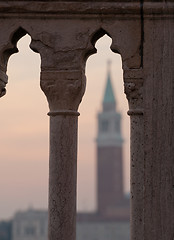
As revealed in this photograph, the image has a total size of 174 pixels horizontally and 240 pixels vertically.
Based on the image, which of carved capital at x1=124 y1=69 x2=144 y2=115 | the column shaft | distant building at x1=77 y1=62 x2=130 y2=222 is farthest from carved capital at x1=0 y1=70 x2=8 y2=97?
distant building at x1=77 y1=62 x2=130 y2=222

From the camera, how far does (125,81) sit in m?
6.30

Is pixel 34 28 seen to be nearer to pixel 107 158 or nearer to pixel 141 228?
pixel 141 228

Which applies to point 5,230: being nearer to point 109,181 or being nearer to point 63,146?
point 109,181

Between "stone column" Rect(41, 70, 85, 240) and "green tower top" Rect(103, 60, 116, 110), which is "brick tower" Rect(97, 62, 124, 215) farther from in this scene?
"stone column" Rect(41, 70, 85, 240)

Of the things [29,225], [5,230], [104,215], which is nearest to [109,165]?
[104,215]

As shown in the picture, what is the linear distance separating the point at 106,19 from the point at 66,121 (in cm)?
80

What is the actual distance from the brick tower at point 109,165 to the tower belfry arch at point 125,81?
10841cm

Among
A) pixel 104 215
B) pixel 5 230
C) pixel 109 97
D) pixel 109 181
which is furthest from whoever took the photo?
pixel 109 97

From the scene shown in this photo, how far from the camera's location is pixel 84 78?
644 centimetres

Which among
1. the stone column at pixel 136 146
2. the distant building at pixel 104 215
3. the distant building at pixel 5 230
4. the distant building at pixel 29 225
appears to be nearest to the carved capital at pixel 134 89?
the stone column at pixel 136 146

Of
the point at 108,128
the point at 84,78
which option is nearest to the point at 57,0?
the point at 84,78

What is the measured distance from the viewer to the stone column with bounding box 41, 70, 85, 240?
244 inches

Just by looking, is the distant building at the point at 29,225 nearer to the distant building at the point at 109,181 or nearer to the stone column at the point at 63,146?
the distant building at the point at 109,181

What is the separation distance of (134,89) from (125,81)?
0.09 m
